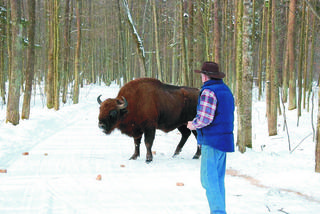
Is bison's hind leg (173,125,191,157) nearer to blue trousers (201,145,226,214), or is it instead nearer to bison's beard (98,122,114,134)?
bison's beard (98,122,114,134)

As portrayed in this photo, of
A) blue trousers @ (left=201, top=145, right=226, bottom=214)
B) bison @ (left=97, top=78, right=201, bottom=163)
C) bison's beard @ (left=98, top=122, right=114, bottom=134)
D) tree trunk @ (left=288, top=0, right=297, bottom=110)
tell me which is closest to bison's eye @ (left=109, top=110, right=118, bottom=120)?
bison @ (left=97, top=78, right=201, bottom=163)

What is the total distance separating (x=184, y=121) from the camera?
8078mm

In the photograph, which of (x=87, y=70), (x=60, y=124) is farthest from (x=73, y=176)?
(x=87, y=70)

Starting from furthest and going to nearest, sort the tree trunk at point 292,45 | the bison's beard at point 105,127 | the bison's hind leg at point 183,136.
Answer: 1. the tree trunk at point 292,45
2. the bison's hind leg at point 183,136
3. the bison's beard at point 105,127

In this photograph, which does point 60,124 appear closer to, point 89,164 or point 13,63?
point 13,63

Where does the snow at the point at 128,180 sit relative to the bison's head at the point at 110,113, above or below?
below

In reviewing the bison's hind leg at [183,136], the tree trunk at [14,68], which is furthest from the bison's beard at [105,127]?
the tree trunk at [14,68]

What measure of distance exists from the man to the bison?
140 inches

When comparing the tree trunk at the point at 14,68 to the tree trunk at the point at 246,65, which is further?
the tree trunk at the point at 14,68

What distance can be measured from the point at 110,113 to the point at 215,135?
373 centimetres

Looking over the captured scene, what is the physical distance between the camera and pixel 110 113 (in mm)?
6863

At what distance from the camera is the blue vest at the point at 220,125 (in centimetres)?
362

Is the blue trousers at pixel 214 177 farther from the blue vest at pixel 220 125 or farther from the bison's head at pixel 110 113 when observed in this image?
the bison's head at pixel 110 113

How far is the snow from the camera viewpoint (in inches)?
164
